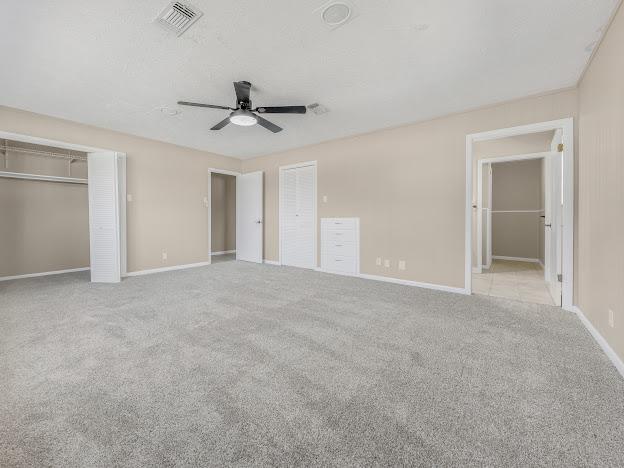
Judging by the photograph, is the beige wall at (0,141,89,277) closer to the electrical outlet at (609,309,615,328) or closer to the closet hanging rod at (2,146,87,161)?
the closet hanging rod at (2,146,87,161)

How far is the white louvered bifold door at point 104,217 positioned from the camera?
14.2 ft

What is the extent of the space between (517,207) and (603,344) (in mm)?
5725

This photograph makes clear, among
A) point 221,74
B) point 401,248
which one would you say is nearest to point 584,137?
point 401,248

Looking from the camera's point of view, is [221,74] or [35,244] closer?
[221,74]

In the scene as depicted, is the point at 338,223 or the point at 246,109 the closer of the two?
the point at 246,109

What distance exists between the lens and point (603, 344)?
2088 mm

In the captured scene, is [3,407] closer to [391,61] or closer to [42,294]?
[42,294]

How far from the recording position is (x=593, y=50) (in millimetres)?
2398

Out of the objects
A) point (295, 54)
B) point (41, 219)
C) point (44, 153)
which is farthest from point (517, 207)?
point (41, 219)

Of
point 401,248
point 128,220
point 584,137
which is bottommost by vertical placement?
point 401,248

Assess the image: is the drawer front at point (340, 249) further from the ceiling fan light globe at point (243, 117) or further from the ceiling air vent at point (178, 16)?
the ceiling air vent at point (178, 16)

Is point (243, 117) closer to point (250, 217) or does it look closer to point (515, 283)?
point (250, 217)

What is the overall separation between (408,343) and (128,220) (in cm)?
495

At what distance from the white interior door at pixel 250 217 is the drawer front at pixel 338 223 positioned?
68.5 inches
